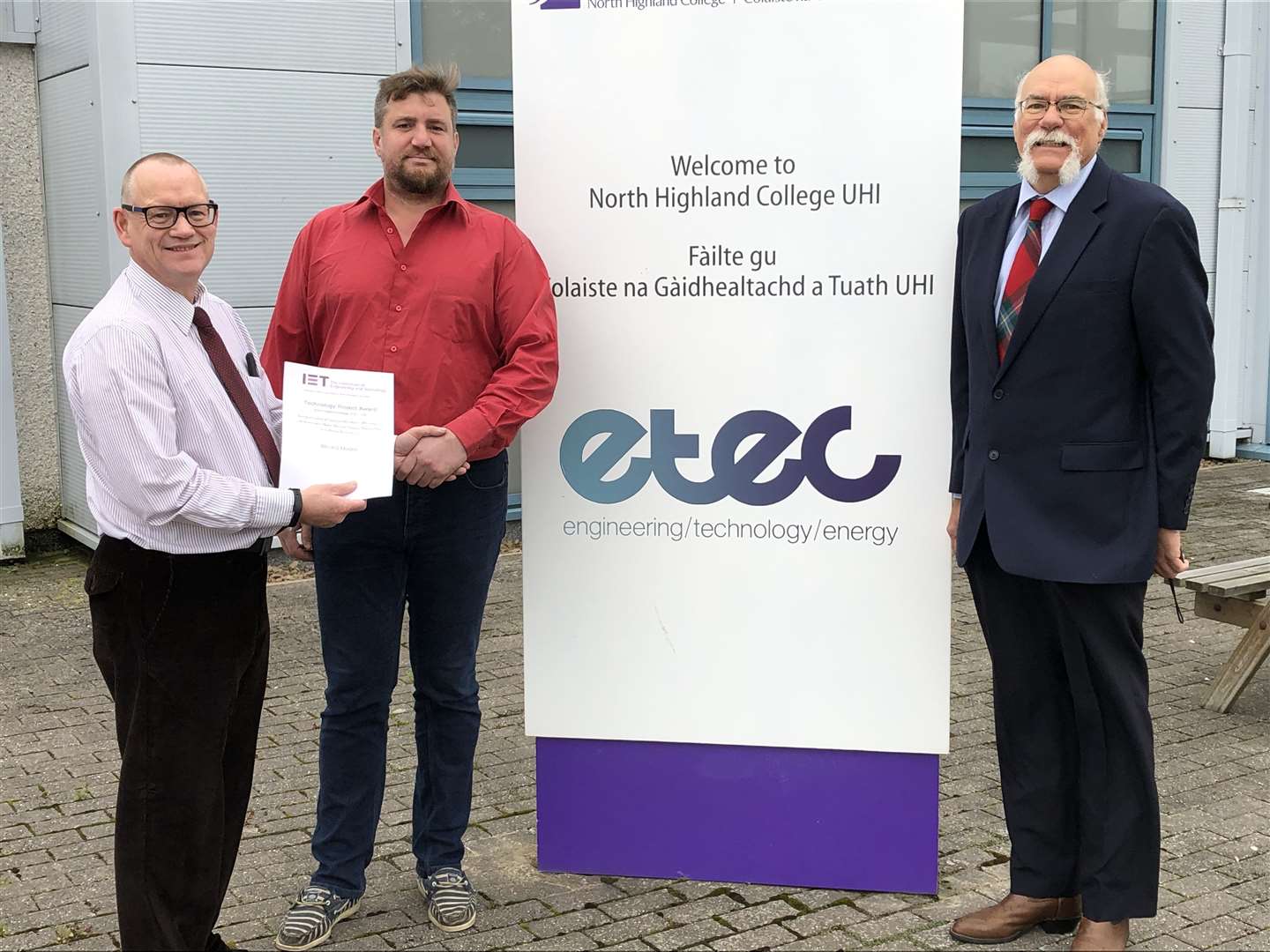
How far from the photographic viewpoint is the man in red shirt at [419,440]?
11.8ft

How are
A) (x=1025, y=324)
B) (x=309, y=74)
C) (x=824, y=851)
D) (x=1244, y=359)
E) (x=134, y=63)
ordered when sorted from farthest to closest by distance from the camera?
(x=1244, y=359), (x=309, y=74), (x=134, y=63), (x=824, y=851), (x=1025, y=324)

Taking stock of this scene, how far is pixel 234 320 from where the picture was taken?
3.45 meters

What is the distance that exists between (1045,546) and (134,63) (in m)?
5.73

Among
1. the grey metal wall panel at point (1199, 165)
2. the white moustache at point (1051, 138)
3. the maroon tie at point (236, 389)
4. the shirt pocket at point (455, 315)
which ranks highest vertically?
the grey metal wall panel at point (1199, 165)

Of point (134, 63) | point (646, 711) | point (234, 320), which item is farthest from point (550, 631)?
point (134, 63)

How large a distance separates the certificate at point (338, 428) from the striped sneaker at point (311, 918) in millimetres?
1145

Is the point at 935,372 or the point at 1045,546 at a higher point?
the point at 935,372

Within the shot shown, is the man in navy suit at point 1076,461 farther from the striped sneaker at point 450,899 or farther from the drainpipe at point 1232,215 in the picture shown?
the drainpipe at point 1232,215

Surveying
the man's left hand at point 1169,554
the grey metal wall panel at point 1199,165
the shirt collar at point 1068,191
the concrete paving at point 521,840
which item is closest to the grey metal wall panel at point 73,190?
the concrete paving at point 521,840

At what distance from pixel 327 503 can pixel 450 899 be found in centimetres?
121

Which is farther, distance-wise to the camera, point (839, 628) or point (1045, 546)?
point (839, 628)

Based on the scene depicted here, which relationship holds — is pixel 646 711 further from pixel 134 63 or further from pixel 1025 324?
pixel 134 63

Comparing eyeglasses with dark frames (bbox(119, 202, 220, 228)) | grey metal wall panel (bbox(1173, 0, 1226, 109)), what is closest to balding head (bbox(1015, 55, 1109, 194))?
eyeglasses with dark frames (bbox(119, 202, 220, 228))

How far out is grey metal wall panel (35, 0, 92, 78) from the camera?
24.9 ft
